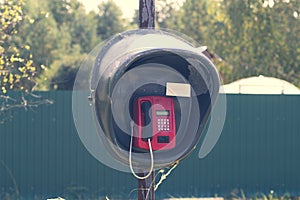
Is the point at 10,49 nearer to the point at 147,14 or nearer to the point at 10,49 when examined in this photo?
the point at 10,49

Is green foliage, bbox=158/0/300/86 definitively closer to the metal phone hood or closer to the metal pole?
the metal pole

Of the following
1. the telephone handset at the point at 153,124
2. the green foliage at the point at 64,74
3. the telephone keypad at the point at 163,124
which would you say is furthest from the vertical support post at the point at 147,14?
the green foliage at the point at 64,74

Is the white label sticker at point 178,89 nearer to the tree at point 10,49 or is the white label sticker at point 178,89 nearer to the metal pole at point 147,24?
the metal pole at point 147,24

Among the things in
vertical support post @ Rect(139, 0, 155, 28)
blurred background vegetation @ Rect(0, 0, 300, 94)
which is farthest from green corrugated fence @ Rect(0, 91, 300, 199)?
vertical support post @ Rect(139, 0, 155, 28)

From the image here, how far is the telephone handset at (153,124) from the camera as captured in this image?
4852mm

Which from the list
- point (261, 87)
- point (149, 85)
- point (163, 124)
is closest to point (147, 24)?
point (149, 85)

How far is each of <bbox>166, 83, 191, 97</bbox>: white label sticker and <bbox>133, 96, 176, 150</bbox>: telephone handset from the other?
0.12 metres

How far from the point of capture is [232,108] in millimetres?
11922

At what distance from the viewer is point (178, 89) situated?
5012mm

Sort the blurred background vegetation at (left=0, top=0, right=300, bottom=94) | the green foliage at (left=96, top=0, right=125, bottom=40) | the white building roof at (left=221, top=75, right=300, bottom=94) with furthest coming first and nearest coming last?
the green foliage at (left=96, top=0, right=125, bottom=40) → the blurred background vegetation at (left=0, top=0, right=300, bottom=94) → the white building roof at (left=221, top=75, right=300, bottom=94)

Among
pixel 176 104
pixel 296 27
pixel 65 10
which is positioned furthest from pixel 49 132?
pixel 65 10

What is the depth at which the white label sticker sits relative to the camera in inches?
196

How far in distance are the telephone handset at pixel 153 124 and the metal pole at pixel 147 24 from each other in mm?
465

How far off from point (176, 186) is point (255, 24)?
13010 millimetres
